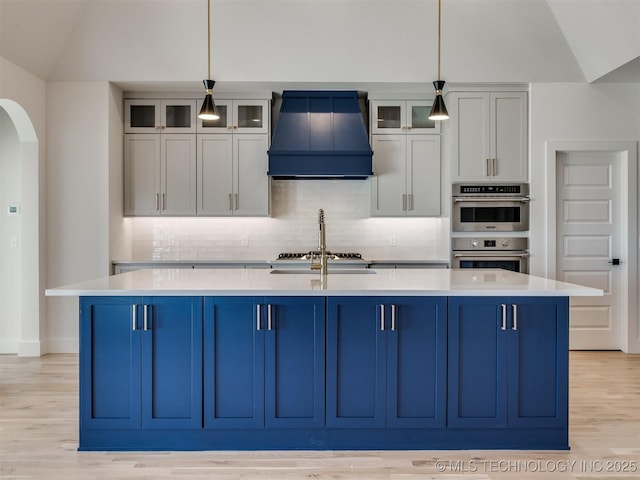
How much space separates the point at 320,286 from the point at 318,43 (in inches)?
122

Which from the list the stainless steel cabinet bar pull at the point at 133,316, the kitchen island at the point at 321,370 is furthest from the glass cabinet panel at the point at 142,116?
the stainless steel cabinet bar pull at the point at 133,316

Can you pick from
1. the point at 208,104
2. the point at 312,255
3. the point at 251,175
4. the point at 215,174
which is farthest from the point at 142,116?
the point at 312,255

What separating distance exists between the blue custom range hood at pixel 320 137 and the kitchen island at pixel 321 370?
2.56 m

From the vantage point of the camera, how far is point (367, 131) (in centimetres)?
528

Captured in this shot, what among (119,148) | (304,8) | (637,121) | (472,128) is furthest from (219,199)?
(637,121)

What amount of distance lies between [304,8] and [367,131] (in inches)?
55.5

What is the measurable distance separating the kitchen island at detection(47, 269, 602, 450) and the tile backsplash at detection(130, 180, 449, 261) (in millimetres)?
2922

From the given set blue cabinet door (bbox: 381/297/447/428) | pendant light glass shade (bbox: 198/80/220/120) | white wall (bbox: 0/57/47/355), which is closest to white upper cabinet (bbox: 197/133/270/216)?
white wall (bbox: 0/57/47/355)

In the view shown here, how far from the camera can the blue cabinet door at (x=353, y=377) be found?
269 cm

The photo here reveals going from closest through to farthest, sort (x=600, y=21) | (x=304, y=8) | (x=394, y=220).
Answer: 1. (x=600, y=21)
2. (x=304, y=8)
3. (x=394, y=220)

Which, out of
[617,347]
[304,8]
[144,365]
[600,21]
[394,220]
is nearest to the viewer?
[144,365]

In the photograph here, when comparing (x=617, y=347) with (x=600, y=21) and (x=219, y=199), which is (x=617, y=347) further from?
(x=219, y=199)

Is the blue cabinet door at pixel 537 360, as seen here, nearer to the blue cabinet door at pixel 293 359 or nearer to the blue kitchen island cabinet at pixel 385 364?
the blue kitchen island cabinet at pixel 385 364

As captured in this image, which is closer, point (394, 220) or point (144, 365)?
point (144, 365)
